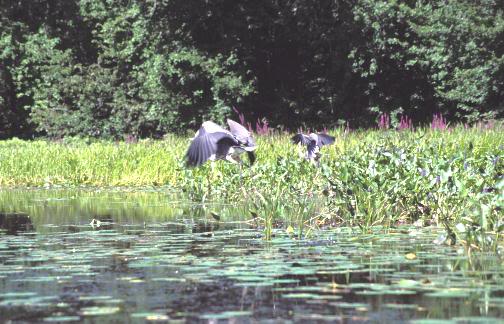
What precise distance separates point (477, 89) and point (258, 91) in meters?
6.87

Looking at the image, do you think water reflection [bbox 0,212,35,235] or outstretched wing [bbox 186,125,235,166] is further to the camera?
water reflection [bbox 0,212,35,235]

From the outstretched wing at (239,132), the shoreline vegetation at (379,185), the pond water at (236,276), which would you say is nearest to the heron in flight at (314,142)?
the shoreline vegetation at (379,185)

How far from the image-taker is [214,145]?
10.6m

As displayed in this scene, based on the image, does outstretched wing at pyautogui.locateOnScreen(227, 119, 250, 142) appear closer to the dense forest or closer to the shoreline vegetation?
the shoreline vegetation

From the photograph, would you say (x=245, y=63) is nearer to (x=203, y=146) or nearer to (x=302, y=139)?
(x=302, y=139)

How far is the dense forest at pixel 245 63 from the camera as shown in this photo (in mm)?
29703

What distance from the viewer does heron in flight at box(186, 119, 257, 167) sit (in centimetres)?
1046

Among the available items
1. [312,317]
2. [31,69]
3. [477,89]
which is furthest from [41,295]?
[31,69]

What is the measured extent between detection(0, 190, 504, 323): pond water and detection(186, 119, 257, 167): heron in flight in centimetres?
74

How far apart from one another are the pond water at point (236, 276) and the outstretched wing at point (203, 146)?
2.34ft

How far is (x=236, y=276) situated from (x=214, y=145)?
3667 mm

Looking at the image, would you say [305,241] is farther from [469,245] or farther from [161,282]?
[161,282]

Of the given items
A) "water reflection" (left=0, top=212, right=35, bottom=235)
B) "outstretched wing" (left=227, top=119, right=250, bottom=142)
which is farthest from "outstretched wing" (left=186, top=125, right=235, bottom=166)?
"water reflection" (left=0, top=212, right=35, bottom=235)

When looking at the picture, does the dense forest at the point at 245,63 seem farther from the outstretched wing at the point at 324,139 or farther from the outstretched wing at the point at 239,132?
the outstretched wing at the point at 239,132
